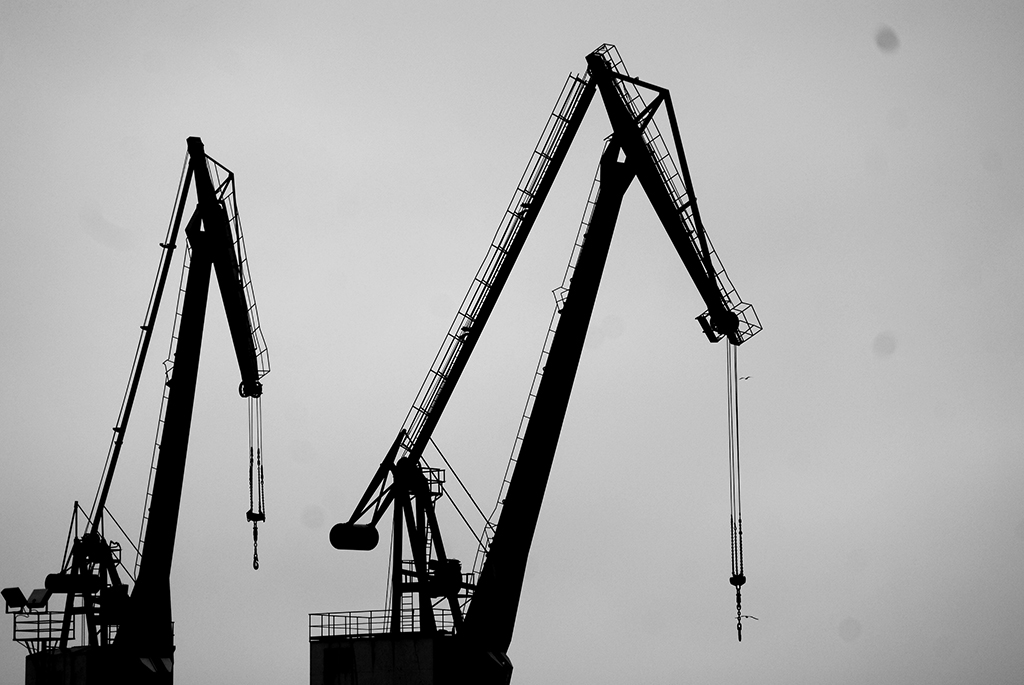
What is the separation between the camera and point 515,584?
A: 3111 cm

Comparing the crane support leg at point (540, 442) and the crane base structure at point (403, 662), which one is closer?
the crane base structure at point (403, 662)

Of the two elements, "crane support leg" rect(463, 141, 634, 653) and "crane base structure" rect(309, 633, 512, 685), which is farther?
"crane support leg" rect(463, 141, 634, 653)

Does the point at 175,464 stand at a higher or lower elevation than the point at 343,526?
higher

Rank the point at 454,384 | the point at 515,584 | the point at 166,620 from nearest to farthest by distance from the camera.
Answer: the point at 515,584, the point at 454,384, the point at 166,620

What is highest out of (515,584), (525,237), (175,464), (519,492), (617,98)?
(617,98)

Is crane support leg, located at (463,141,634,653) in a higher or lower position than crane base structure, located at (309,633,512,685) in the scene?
higher

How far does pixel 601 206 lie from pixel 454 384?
5715 mm

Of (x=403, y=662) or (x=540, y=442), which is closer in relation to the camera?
(x=540, y=442)

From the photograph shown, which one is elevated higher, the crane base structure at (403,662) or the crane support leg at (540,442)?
the crane support leg at (540,442)

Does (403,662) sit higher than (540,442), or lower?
lower

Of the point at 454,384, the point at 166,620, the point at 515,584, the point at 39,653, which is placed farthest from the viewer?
the point at 39,653

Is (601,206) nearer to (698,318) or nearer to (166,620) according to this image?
(698,318)

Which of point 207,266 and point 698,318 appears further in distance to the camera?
point 207,266

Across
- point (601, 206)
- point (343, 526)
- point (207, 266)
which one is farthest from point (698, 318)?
point (207, 266)
